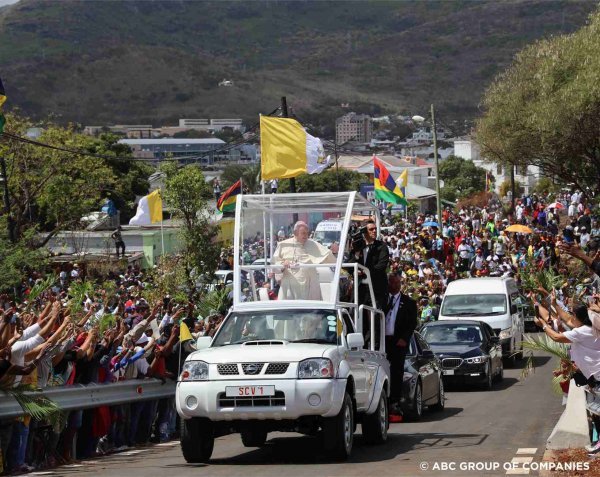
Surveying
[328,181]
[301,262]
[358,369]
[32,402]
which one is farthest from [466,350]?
[328,181]

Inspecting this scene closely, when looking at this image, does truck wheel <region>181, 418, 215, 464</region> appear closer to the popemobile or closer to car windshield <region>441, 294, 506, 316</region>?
the popemobile

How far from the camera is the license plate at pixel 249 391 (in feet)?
44.7

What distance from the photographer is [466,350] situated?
25.6m

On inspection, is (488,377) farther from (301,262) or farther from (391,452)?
(391,452)

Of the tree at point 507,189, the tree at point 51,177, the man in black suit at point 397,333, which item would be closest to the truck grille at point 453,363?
the man in black suit at point 397,333

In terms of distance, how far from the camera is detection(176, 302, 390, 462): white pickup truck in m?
13.6

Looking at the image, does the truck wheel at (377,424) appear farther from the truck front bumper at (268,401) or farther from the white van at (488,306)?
the white van at (488,306)

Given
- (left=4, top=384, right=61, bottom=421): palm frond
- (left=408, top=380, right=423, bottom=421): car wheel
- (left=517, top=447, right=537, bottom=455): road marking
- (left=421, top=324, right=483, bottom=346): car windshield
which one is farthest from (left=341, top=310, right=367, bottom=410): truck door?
(left=421, top=324, right=483, bottom=346): car windshield

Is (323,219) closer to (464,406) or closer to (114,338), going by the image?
(114,338)

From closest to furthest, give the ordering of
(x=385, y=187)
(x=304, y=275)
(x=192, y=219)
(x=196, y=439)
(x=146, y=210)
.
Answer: (x=196, y=439), (x=304, y=275), (x=146, y=210), (x=192, y=219), (x=385, y=187)

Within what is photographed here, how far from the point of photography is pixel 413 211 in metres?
89.1

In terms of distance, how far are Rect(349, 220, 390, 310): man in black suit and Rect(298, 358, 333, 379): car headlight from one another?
8.70 feet

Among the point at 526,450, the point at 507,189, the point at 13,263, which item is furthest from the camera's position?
the point at 507,189

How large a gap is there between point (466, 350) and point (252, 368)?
12.5 m
